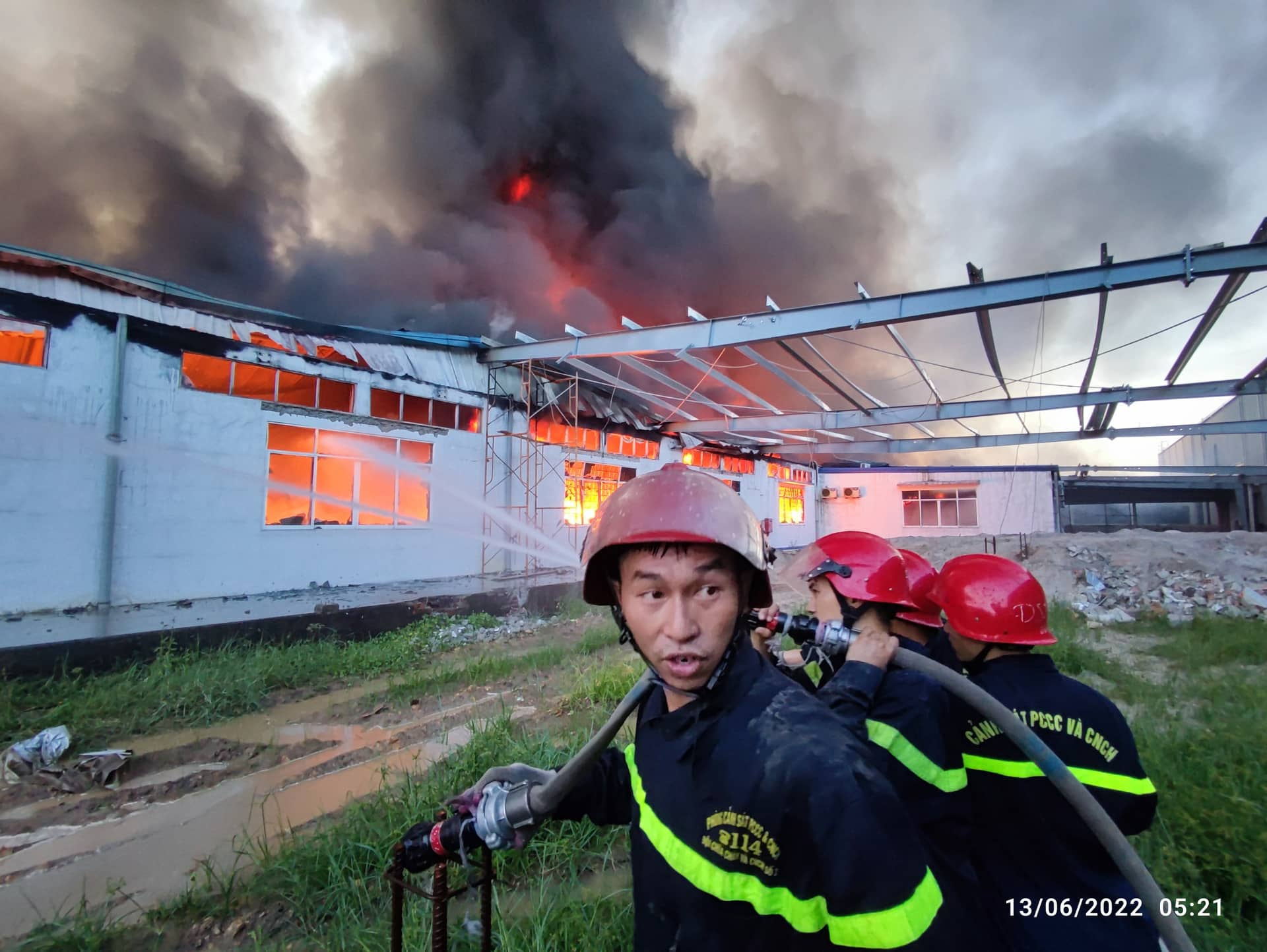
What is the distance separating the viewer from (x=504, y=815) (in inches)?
57.4

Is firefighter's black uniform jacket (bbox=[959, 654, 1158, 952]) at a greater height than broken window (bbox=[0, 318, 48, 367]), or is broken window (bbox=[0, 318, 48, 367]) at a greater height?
broken window (bbox=[0, 318, 48, 367])

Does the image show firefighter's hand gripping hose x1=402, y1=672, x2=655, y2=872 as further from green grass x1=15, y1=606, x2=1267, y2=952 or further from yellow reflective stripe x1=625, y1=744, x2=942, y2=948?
green grass x1=15, y1=606, x2=1267, y2=952

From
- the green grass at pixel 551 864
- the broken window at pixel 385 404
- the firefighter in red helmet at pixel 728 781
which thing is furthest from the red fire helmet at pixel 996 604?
the broken window at pixel 385 404

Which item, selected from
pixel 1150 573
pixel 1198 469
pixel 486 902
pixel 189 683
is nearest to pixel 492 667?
pixel 189 683

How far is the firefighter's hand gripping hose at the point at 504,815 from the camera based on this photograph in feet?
4.67

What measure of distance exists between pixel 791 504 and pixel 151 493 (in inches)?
883

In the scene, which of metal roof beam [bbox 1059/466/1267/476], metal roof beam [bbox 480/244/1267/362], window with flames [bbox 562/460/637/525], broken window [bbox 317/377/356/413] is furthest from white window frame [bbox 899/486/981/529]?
broken window [bbox 317/377/356/413]

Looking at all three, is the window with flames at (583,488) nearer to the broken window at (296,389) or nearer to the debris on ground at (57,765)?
the broken window at (296,389)

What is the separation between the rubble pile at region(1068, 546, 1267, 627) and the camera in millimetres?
9750

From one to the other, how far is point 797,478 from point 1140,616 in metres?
16.0

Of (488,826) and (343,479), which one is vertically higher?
(343,479)

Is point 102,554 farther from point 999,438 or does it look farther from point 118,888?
point 999,438

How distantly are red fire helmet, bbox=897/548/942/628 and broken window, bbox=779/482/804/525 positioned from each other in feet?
69.8

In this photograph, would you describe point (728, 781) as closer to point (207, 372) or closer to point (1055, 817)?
point (1055, 817)
